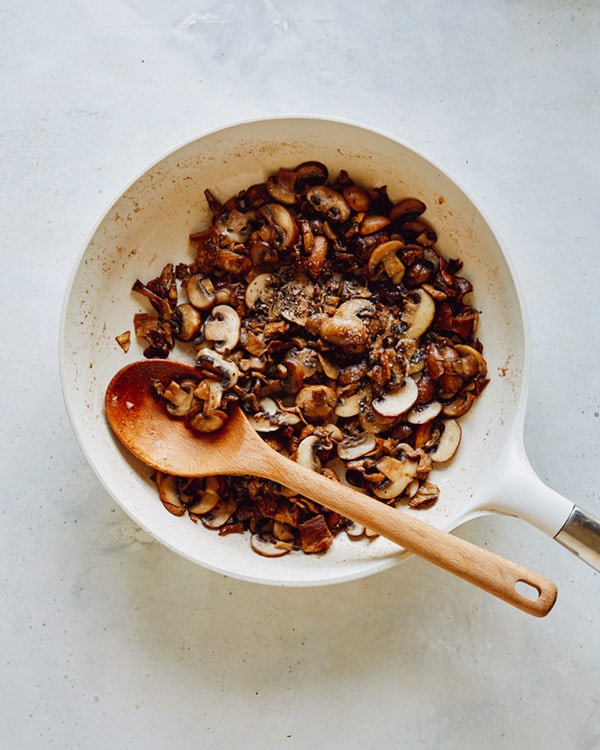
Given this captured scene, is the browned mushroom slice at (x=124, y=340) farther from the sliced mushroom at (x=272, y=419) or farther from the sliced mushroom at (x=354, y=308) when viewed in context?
the sliced mushroom at (x=354, y=308)

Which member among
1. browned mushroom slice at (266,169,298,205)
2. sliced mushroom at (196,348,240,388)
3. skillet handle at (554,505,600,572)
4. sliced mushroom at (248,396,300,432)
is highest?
browned mushroom slice at (266,169,298,205)

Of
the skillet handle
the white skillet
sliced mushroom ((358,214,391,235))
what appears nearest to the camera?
the skillet handle

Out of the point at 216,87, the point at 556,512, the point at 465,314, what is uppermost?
the point at 216,87

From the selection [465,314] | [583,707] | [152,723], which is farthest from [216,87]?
[583,707]

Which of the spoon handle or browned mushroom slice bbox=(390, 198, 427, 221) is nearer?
the spoon handle

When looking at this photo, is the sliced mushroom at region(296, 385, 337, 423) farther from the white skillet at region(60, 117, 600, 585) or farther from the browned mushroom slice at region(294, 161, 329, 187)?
the browned mushroom slice at region(294, 161, 329, 187)

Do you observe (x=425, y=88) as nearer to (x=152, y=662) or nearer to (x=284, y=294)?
(x=284, y=294)

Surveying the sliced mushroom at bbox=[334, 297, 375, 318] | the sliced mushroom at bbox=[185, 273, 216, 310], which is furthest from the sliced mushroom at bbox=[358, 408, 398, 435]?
the sliced mushroom at bbox=[185, 273, 216, 310]
